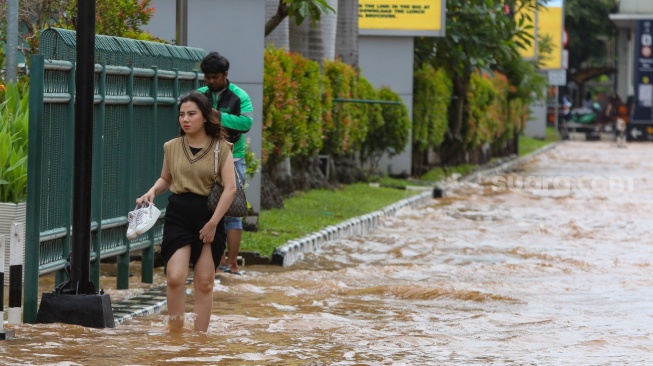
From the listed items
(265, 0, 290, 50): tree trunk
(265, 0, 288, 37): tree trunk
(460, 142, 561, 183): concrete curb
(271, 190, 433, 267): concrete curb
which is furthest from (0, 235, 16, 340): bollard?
(460, 142, 561, 183): concrete curb

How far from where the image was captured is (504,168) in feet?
113

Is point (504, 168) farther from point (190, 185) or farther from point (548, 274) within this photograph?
point (190, 185)

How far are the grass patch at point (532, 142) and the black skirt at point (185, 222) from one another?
1363 inches

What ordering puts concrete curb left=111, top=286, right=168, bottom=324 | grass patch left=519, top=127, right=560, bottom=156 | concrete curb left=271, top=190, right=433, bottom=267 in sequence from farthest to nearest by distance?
grass patch left=519, top=127, right=560, bottom=156 < concrete curb left=271, top=190, right=433, bottom=267 < concrete curb left=111, top=286, right=168, bottom=324

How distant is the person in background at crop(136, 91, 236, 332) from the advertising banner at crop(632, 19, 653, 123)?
45.6m

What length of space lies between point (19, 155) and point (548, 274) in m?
5.19

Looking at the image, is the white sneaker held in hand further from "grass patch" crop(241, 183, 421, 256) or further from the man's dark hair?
"grass patch" crop(241, 183, 421, 256)

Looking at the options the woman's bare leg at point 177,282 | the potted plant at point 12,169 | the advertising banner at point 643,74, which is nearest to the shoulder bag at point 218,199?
the woman's bare leg at point 177,282

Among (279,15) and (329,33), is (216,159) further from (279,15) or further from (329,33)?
(329,33)

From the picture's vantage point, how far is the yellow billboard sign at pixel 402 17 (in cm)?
2589

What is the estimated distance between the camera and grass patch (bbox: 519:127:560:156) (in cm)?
4516

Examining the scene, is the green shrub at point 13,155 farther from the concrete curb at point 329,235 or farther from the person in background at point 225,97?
the concrete curb at point 329,235

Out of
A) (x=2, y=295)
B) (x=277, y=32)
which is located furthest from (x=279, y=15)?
(x=2, y=295)

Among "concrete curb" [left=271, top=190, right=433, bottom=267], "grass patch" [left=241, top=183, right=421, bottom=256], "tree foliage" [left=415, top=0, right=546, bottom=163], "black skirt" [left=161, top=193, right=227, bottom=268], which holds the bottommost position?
"concrete curb" [left=271, top=190, right=433, bottom=267]
